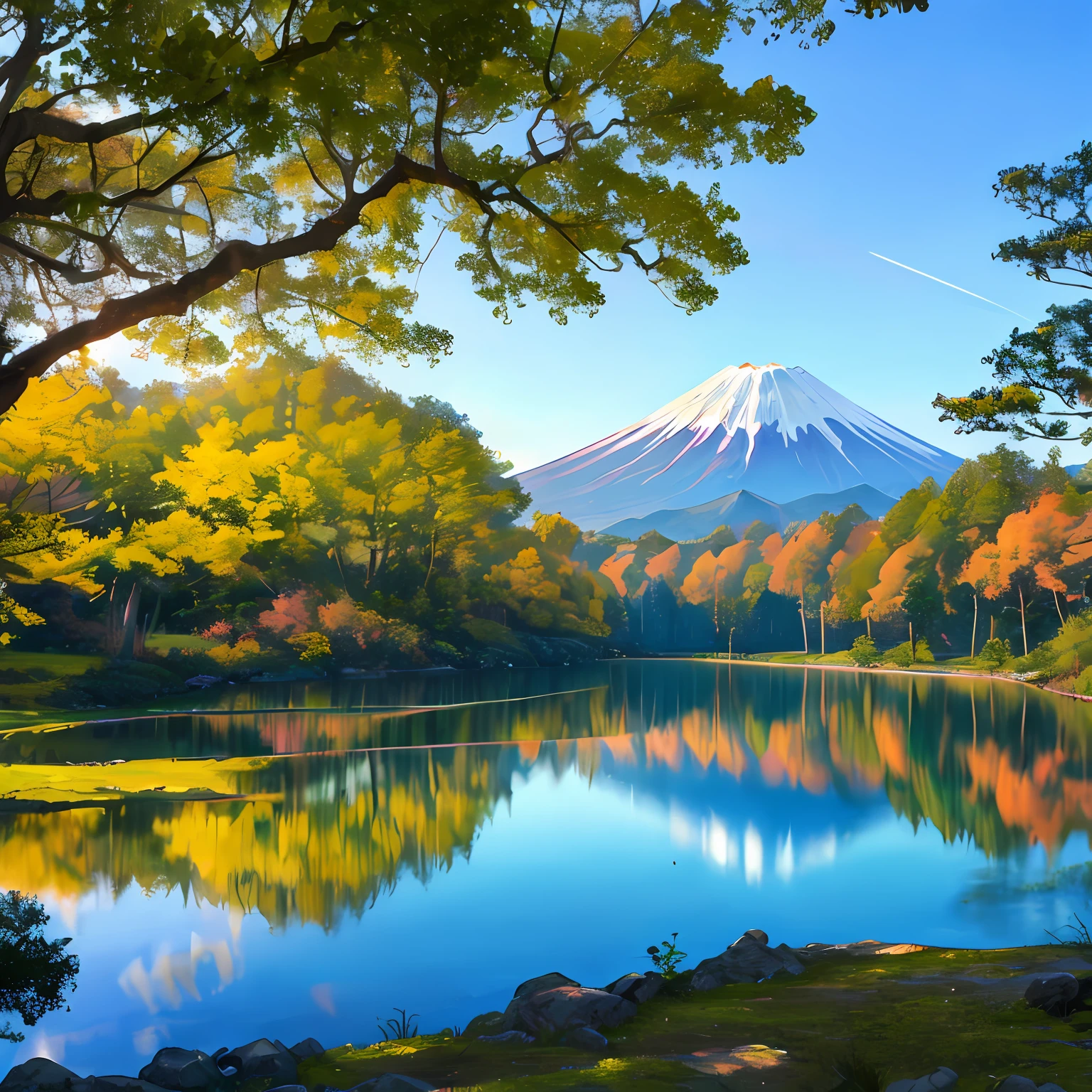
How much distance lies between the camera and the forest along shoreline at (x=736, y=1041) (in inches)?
113

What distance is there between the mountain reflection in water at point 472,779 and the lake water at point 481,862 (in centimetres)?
5

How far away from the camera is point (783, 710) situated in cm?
1847

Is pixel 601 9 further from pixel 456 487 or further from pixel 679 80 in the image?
pixel 456 487

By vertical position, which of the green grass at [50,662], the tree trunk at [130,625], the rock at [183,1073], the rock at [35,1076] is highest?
the tree trunk at [130,625]

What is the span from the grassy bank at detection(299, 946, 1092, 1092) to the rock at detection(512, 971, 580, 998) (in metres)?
0.43

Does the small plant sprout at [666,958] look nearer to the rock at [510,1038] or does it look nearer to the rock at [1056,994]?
the rock at [510,1038]

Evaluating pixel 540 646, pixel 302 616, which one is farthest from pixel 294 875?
pixel 540 646

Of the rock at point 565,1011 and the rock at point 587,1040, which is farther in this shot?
the rock at point 565,1011

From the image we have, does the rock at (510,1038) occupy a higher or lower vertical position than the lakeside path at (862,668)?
higher

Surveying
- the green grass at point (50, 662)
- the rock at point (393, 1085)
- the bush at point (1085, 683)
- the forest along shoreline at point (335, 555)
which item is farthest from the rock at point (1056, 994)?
the bush at point (1085, 683)

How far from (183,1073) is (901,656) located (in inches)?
1301

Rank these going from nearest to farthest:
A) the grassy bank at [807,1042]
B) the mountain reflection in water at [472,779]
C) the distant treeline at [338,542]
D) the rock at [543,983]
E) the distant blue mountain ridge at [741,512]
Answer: the grassy bank at [807,1042]
the rock at [543,983]
the mountain reflection in water at [472,779]
the distant treeline at [338,542]
the distant blue mountain ridge at [741,512]

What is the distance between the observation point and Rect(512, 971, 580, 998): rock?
13.9 feet

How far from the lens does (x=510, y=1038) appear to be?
11.9 ft
